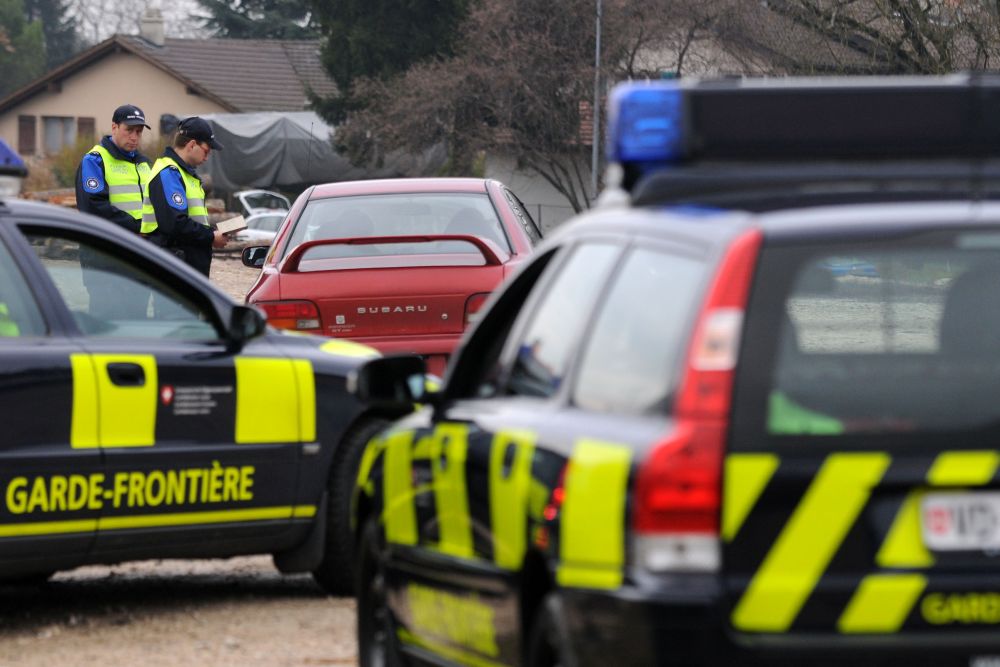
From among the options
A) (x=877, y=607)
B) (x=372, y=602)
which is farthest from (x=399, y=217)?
(x=877, y=607)

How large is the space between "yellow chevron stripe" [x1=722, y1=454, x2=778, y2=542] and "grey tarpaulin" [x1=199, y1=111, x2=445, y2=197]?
57885mm

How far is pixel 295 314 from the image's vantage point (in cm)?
1130

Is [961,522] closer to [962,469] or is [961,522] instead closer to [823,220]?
[962,469]

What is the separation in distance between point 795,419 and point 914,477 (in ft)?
0.78

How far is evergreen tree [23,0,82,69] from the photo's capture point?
10956cm

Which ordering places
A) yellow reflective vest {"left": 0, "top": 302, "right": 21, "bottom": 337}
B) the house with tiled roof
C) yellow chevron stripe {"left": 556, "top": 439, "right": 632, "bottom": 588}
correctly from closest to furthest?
yellow chevron stripe {"left": 556, "top": 439, "right": 632, "bottom": 588}
yellow reflective vest {"left": 0, "top": 302, "right": 21, "bottom": 337}
the house with tiled roof

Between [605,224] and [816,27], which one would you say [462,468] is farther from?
[816,27]

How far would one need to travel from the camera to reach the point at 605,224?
456cm

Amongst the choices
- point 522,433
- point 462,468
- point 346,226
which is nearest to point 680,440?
point 522,433

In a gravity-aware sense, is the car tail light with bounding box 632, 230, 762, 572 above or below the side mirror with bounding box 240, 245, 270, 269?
above

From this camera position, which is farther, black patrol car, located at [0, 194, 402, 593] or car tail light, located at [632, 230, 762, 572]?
black patrol car, located at [0, 194, 402, 593]

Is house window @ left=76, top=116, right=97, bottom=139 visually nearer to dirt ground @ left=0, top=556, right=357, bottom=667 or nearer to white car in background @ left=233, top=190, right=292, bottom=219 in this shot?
white car in background @ left=233, top=190, right=292, bottom=219

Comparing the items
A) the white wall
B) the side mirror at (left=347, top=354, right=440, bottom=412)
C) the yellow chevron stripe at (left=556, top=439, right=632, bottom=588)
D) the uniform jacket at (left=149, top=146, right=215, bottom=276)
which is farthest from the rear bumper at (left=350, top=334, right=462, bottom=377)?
the white wall

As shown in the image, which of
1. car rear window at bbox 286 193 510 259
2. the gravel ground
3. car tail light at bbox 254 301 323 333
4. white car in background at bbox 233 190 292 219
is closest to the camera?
the gravel ground
